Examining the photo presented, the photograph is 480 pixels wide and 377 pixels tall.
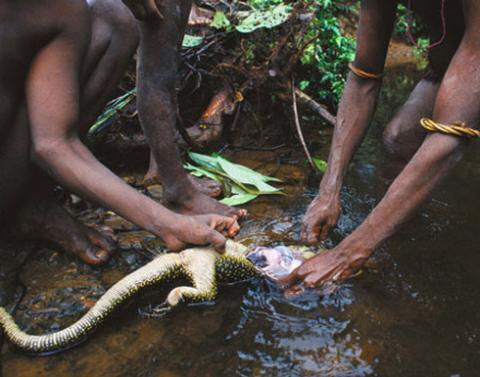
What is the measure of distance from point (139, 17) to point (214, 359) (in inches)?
56.9

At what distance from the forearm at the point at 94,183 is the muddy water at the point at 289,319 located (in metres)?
0.39

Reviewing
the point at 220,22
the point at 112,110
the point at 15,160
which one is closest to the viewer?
the point at 15,160

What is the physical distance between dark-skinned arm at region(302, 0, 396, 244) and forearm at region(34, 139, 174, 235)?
2.62ft

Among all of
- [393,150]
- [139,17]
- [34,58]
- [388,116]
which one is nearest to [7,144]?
[34,58]

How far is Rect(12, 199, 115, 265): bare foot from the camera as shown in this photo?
2242 millimetres

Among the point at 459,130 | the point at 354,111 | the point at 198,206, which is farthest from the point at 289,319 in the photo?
the point at 354,111

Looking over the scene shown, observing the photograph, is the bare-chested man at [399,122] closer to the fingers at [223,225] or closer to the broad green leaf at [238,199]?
the fingers at [223,225]

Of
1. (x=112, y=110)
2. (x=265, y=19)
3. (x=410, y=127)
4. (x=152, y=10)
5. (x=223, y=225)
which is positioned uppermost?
(x=152, y=10)

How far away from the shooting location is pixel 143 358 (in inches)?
69.1

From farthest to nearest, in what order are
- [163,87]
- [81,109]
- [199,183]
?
[199,183]
[163,87]
[81,109]

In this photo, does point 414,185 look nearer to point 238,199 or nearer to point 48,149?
point 238,199

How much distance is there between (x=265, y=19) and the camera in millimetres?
3533

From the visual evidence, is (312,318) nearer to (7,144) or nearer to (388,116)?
(7,144)

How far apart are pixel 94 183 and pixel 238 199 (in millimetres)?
1131
